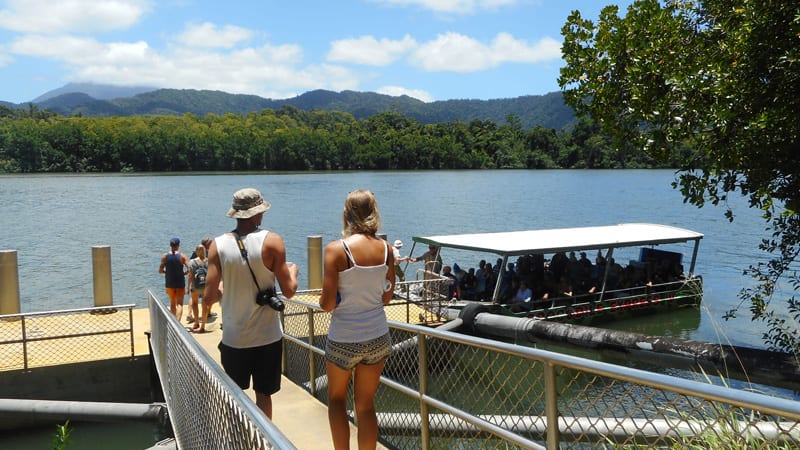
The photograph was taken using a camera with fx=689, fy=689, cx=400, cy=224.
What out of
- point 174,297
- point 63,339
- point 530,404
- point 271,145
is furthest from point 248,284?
point 271,145

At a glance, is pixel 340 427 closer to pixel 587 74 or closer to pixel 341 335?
pixel 341 335

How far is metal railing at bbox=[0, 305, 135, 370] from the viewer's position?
1023 centimetres

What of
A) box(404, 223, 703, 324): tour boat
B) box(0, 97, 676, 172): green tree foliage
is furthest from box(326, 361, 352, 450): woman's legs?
box(0, 97, 676, 172): green tree foliage

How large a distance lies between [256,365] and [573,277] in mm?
13262

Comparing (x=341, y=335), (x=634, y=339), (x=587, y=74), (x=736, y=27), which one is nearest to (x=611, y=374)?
(x=341, y=335)

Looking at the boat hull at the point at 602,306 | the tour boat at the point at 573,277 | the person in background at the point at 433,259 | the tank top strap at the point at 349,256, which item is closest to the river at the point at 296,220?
the boat hull at the point at 602,306

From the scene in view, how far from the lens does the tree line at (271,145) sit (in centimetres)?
10250

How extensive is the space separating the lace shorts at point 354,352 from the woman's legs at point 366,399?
80mm

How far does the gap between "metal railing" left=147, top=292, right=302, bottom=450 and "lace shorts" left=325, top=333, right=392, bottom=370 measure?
81 cm

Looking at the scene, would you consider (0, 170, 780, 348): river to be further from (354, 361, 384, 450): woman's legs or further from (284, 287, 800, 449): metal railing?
(354, 361, 384, 450): woman's legs

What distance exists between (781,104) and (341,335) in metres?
6.22

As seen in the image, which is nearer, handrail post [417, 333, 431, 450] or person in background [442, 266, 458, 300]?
handrail post [417, 333, 431, 450]

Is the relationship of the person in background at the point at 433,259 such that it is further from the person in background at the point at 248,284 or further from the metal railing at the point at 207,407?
the person in background at the point at 248,284

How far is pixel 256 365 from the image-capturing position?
15.6 feet
